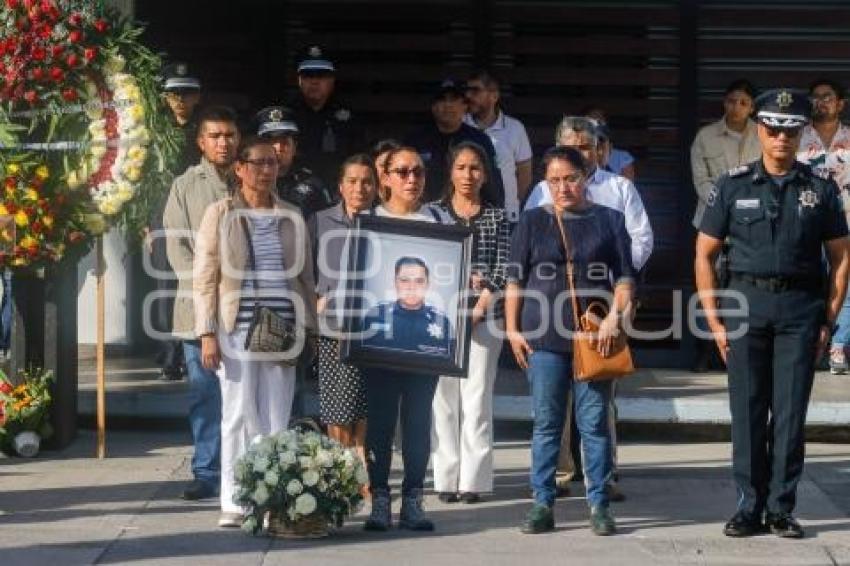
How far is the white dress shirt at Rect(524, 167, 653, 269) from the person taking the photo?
10.2m

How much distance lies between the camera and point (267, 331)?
9.48m

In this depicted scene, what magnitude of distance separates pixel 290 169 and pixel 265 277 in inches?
64.2

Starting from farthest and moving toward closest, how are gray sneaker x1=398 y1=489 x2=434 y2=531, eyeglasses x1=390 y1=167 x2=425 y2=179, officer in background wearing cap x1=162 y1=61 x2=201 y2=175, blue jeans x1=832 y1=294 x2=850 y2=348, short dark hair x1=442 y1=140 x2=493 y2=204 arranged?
blue jeans x1=832 y1=294 x2=850 y2=348 < officer in background wearing cap x1=162 y1=61 x2=201 y2=175 < short dark hair x1=442 y1=140 x2=493 y2=204 < eyeglasses x1=390 y1=167 x2=425 y2=179 < gray sneaker x1=398 y1=489 x2=434 y2=531

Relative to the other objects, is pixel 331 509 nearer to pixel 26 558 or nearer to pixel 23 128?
pixel 26 558

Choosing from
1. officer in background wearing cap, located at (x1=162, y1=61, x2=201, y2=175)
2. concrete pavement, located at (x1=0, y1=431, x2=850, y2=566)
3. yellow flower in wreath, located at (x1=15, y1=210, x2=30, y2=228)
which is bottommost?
concrete pavement, located at (x1=0, y1=431, x2=850, y2=566)

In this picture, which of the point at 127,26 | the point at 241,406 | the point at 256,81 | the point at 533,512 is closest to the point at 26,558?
the point at 241,406

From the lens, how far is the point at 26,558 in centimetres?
889

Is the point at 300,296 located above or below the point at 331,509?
above

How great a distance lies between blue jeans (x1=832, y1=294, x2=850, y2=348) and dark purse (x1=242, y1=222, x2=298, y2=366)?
497 cm

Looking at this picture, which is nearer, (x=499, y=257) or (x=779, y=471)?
(x=779, y=471)

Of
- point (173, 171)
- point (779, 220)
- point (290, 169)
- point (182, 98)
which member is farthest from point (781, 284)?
point (182, 98)

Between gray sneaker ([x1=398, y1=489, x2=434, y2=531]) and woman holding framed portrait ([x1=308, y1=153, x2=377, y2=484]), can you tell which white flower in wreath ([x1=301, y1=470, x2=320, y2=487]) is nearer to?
gray sneaker ([x1=398, y1=489, x2=434, y2=531])

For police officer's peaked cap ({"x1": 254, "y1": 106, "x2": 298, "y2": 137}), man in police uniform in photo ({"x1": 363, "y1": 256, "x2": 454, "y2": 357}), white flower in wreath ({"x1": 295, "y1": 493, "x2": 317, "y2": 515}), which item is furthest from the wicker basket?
police officer's peaked cap ({"x1": 254, "y1": 106, "x2": 298, "y2": 137})

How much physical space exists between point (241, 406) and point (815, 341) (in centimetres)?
263
